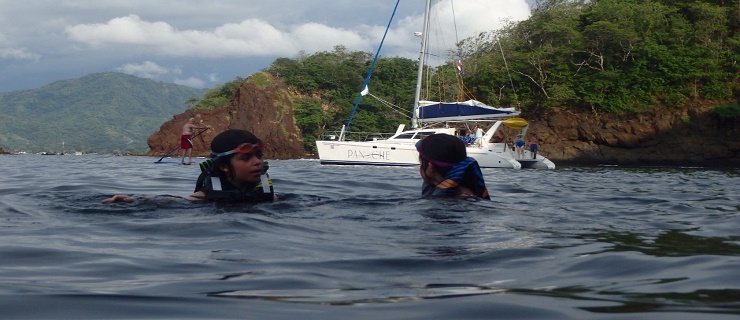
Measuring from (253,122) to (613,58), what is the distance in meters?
27.9

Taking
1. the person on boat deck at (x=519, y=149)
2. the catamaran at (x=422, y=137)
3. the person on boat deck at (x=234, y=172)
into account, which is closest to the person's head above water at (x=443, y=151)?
the person on boat deck at (x=234, y=172)

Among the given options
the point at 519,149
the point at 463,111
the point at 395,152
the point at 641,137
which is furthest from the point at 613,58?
the point at 395,152

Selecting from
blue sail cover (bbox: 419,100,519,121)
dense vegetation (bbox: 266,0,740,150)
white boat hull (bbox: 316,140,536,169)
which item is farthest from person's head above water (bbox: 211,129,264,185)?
dense vegetation (bbox: 266,0,740,150)

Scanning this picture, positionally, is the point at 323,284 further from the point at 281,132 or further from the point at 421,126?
the point at 281,132

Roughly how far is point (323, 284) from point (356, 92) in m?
66.9

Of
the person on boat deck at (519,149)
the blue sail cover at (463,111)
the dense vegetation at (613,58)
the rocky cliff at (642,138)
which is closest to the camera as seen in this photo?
the blue sail cover at (463,111)

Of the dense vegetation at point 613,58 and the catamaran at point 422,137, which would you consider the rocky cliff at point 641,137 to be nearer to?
the dense vegetation at point 613,58

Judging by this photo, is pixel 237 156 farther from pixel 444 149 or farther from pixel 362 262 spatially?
pixel 362 262

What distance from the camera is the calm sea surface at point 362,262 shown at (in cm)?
258

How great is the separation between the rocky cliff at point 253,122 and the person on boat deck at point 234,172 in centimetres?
4965

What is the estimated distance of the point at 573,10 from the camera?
162 ft

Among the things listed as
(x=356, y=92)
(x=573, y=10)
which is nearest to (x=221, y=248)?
(x=573, y=10)

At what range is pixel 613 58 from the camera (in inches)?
1719

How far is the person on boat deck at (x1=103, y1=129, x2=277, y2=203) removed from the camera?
5.92 m
